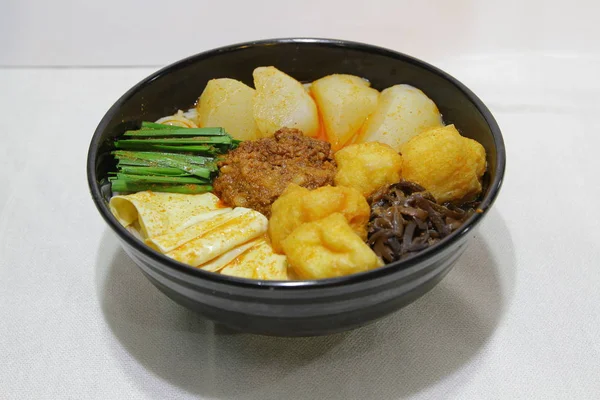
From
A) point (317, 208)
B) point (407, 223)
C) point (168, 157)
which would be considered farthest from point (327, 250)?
point (168, 157)

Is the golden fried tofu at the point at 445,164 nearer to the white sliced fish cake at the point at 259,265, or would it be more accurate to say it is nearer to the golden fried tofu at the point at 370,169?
the golden fried tofu at the point at 370,169

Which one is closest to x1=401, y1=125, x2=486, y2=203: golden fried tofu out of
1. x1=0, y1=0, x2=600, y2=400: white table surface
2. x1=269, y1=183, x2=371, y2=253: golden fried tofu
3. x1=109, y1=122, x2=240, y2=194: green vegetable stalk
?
x1=269, y1=183, x2=371, y2=253: golden fried tofu

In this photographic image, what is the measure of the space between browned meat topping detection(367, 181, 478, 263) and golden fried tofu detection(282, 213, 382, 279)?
84 millimetres

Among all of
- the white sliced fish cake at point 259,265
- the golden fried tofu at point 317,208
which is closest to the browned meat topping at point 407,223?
the golden fried tofu at point 317,208

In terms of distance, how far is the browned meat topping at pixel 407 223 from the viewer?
5.32 feet

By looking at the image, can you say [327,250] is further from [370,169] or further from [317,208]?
[370,169]

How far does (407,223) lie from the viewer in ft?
5.45

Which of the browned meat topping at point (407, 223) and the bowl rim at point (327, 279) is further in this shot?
the browned meat topping at point (407, 223)

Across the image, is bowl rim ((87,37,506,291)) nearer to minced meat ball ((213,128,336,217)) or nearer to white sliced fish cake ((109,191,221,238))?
white sliced fish cake ((109,191,221,238))

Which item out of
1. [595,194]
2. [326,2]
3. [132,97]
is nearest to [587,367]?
[595,194]

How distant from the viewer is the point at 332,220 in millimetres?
1593

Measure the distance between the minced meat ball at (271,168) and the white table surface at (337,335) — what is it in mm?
419

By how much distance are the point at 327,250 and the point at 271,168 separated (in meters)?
0.47

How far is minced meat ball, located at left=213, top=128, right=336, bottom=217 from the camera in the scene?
1.88m
